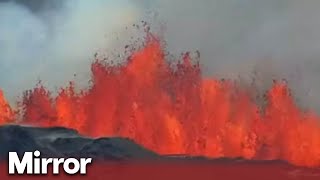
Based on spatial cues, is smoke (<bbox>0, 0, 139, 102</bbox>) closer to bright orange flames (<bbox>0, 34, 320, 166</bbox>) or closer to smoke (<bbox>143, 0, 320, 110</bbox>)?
bright orange flames (<bbox>0, 34, 320, 166</bbox>)

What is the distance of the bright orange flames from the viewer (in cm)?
612

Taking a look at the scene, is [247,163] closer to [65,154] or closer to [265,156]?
[265,156]

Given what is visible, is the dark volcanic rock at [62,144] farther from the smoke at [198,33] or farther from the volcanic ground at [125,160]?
the smoke at [198,33]

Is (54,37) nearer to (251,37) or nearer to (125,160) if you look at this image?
(125,160)

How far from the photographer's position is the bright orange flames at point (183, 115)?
6.12m

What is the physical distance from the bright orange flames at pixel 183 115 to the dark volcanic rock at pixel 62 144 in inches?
2.7

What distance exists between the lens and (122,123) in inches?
243

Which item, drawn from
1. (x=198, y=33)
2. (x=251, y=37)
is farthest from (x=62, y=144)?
(x=251, y=37)

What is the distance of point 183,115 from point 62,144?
977 millimetres

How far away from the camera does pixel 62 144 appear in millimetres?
6035

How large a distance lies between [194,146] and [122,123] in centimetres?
60

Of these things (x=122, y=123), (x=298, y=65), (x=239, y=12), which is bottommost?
(x=122, y=123)

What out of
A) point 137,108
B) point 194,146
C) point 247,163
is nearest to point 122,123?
point 137,108

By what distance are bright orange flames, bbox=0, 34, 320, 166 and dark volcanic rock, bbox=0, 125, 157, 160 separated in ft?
0.22
